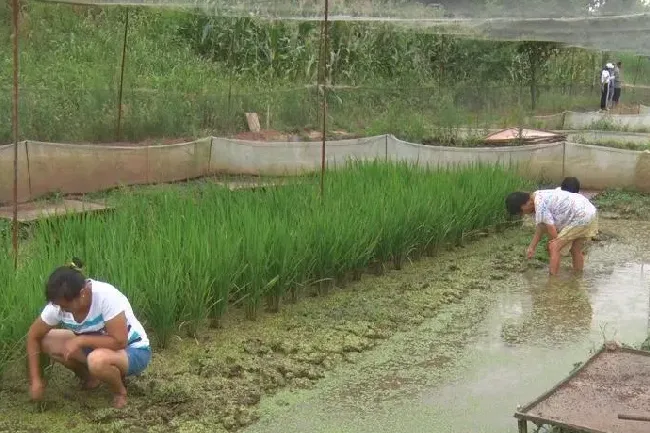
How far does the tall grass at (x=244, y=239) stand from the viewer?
11.2 ft

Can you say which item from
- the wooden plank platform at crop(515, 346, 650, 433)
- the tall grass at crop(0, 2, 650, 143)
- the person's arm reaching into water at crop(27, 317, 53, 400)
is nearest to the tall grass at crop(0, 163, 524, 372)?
the person's arm reaching into water at crop(27, 317, 53, 400)

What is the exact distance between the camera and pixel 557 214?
207 inches

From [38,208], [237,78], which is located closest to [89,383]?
[38,208]

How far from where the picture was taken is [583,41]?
7.15 metres

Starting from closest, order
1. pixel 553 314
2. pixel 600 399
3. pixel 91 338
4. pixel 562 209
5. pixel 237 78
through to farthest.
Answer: pixel 600 399
pixel 91 338
pixel 553 314
pixel 562 209
pixel 237 78

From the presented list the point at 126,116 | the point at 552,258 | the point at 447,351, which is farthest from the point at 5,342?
the point at 126,116

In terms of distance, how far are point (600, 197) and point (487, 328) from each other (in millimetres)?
4139

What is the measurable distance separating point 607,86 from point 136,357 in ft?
46.1

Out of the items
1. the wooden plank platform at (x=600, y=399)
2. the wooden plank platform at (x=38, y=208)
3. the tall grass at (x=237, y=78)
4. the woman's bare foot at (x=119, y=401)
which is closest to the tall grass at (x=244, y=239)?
the woman's bare foot at (x=119, y=401)

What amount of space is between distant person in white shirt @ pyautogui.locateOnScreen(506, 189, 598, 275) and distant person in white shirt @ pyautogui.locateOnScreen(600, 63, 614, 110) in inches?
425

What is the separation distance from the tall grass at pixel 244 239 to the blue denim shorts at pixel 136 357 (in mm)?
423

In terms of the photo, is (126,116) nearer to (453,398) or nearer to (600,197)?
(600,197)

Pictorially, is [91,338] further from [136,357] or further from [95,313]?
→ [136,357]

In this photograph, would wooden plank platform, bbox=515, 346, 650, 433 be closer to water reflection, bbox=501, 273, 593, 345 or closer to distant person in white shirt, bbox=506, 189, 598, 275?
water reflection, bbox=501, 273, 593, 345
